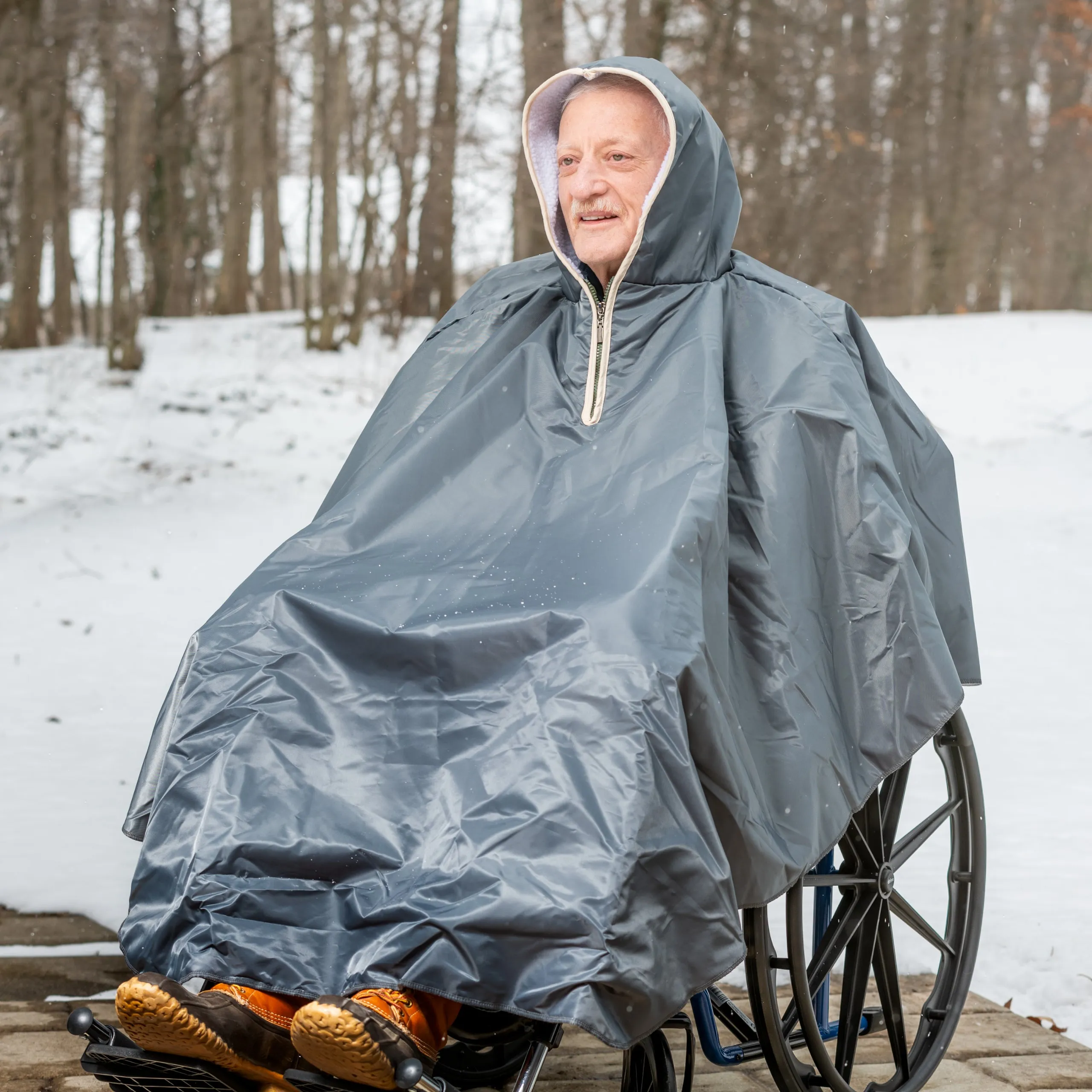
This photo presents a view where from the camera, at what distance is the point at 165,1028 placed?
66.1 inches

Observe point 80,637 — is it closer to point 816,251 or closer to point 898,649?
point 898,649

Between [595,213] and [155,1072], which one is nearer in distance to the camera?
[155,1072]

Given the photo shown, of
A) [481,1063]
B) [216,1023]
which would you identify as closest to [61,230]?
[481,1063]

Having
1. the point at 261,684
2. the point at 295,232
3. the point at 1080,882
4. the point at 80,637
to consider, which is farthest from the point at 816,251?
the point at 295,232

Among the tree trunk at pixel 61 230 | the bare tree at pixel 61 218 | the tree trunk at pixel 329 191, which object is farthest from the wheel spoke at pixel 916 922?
the tree trunk at pixel 61 230

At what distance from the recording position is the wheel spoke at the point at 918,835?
2.51 m

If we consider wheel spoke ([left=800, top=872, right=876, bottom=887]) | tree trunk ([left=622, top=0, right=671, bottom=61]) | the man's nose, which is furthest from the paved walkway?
tree trunk ([left=622, top=0, right=671, bottom=61])

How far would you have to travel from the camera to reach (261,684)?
6.68 feet

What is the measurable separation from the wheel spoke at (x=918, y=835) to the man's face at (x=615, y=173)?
3.67ft

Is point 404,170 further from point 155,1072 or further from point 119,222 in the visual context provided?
point 155,1072

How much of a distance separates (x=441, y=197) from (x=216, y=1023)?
11.3 metres

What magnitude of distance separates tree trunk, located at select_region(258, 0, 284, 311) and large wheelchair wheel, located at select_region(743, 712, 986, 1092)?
31.8ft

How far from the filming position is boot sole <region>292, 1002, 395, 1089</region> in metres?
1.65

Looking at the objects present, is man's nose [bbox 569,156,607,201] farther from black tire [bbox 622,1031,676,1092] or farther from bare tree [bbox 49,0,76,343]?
bare tree [bbox 49,0,76,343]
